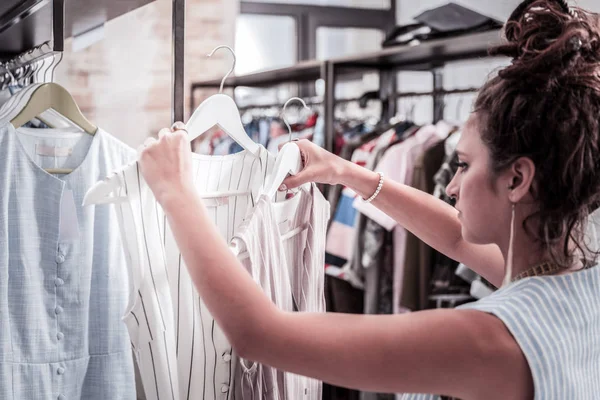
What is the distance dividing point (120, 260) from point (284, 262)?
0.33 meters

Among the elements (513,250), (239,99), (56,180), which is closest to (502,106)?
(513,250)

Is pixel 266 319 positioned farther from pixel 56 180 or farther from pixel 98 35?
pixel 98 35

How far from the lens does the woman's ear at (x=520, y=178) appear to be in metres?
0.98

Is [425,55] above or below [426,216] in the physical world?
above

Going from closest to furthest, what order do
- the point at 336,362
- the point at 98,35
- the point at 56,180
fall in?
the point at 336,362, the point at 56,180, the point at 98,35

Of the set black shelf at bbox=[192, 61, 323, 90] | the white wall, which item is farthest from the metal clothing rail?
the white wall

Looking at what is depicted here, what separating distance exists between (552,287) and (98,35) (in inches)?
44.2

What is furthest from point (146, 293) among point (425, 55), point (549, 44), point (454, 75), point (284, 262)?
point (454, 75)

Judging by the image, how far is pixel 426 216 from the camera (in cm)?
141

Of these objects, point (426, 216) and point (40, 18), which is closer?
point (40, 18)

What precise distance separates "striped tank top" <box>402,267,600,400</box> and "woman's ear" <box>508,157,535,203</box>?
5.1 inches

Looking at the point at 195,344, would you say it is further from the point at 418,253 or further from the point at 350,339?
the point at 418,253

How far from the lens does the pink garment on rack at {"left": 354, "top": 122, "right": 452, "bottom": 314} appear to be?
8.54 ft

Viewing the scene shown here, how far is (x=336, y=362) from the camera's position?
92cm
